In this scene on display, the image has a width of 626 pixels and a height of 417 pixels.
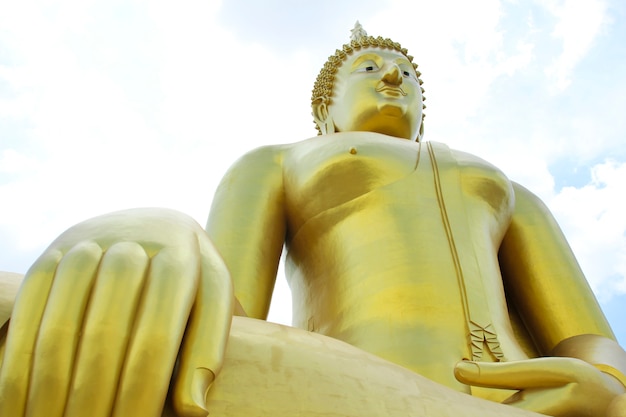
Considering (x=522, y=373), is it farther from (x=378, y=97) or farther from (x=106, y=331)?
(x=378, y=97)

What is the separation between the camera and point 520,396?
2141mm

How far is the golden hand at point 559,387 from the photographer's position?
207cm

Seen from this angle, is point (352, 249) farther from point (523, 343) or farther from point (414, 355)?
point (523, 343)

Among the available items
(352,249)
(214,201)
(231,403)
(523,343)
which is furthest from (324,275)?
(231,403)

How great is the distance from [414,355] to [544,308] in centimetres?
90

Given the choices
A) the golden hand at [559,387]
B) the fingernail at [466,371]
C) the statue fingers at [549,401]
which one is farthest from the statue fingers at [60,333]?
the statue fingers at [549,401]

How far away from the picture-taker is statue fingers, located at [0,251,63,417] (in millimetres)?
1348

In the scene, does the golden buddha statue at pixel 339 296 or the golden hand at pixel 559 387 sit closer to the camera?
the golden buddha statue at pixel 339 296

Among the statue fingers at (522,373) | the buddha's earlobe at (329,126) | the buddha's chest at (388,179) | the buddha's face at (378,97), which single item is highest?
the buddha's face at (378,97)

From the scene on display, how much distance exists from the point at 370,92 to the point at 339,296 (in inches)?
50.3

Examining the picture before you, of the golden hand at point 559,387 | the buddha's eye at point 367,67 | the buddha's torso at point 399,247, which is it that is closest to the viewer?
the golden hand at point 559,387

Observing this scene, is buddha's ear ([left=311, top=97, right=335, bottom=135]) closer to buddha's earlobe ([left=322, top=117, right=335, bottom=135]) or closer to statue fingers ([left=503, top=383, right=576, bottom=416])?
buddha's earlobe ([left=322, top=117, right=335, bottom=135])

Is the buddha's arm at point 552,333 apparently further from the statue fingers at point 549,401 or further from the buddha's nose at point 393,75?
the buddha's nose at point 393,75

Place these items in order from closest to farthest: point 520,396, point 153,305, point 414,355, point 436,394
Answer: point 153,305 → point 436,394 → point 520,396 → point 414,355
